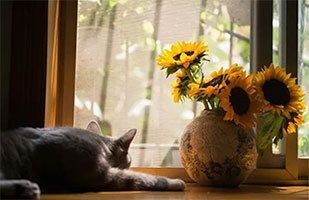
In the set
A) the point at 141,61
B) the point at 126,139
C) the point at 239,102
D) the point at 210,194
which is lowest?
the point at 210,194

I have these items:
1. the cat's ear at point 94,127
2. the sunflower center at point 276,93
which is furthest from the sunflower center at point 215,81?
the cat's ear at point 94,127

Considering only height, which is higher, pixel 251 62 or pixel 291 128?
pixel 251 62

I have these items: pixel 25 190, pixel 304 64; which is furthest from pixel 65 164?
pixel 304 64

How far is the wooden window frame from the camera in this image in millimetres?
1677

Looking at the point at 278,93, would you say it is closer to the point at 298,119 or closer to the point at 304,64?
the point at 298,119

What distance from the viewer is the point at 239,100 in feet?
4.81

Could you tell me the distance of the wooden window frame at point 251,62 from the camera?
5.50 feet

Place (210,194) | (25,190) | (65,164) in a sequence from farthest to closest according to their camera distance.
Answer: (210,194) < (65,164) < (25,190)

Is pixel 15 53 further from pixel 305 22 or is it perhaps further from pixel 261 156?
pixel 305 22

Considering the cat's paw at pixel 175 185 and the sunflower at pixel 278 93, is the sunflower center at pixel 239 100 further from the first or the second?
the cat's paw at pixel 175 185

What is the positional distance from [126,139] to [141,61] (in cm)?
28

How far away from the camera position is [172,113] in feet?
5.62

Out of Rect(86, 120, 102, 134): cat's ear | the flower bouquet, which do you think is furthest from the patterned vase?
Rect(86, 120, 102, 134): cat's ear

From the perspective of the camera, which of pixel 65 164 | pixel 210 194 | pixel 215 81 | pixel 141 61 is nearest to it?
pixel 65 164
